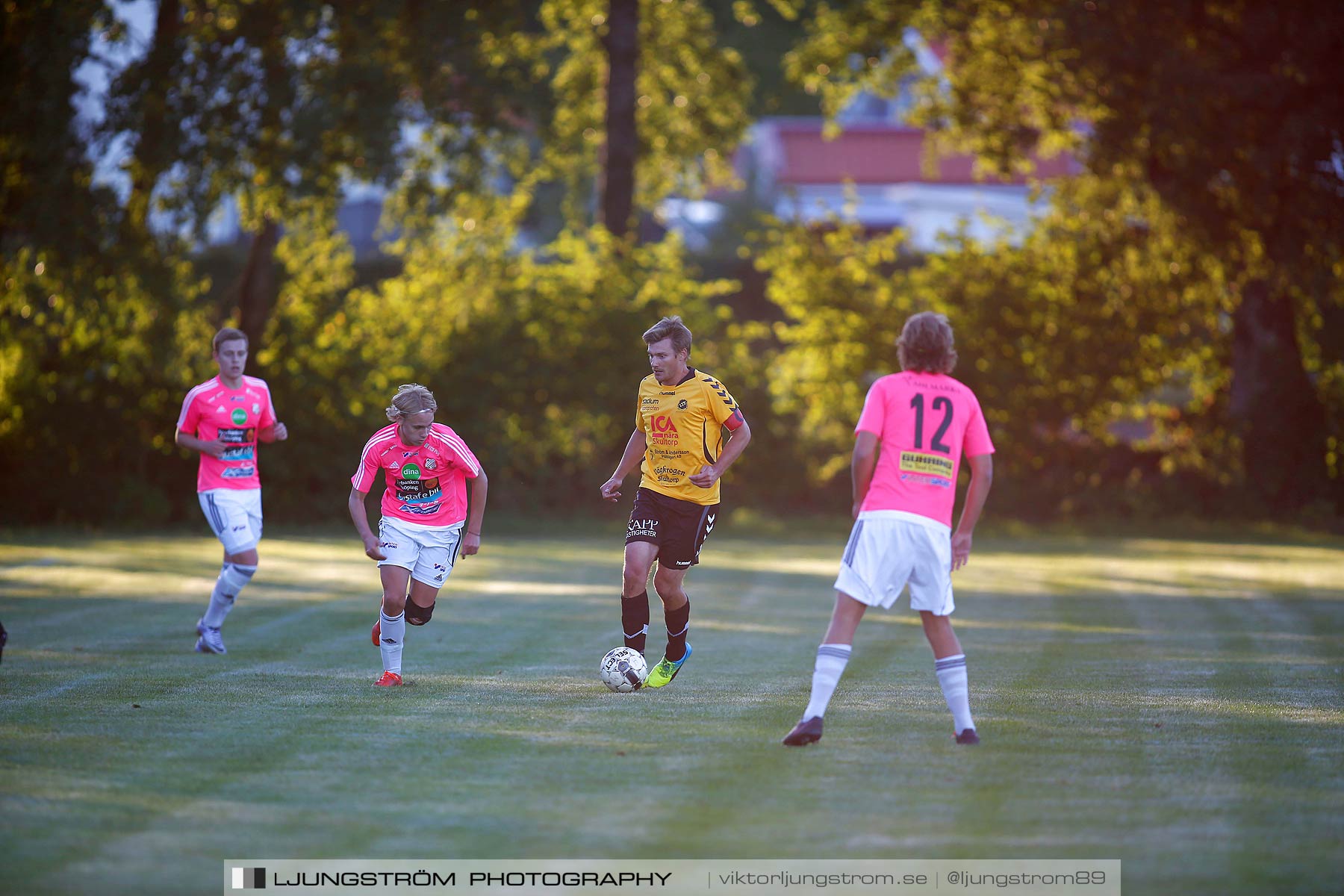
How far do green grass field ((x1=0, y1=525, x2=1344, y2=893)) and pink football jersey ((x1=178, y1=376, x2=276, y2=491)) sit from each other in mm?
1218

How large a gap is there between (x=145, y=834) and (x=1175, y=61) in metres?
19.8

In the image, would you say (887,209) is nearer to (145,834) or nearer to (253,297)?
(253,297)

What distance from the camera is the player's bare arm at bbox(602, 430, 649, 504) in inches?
344

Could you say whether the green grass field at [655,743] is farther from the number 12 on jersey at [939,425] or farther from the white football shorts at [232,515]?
the number 12 on jersey at [939,425]

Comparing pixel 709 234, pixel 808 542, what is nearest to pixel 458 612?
pixel 808 542

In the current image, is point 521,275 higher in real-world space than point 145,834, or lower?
higher

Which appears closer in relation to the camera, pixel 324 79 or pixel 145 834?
pixel 145 834

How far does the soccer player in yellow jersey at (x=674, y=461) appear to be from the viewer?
8.68 m

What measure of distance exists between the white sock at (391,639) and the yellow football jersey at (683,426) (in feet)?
5.48

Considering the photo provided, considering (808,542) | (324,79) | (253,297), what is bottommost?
(808,542)

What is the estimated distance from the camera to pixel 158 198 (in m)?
22.3

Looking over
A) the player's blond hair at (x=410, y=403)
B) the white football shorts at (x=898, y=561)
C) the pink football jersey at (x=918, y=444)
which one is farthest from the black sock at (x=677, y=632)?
the pink football jersey at (x=918, y=444)

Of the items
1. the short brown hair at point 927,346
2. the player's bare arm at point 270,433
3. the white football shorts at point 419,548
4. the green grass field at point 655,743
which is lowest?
the green grass field at point 655,743

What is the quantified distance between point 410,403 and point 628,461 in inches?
53.3
